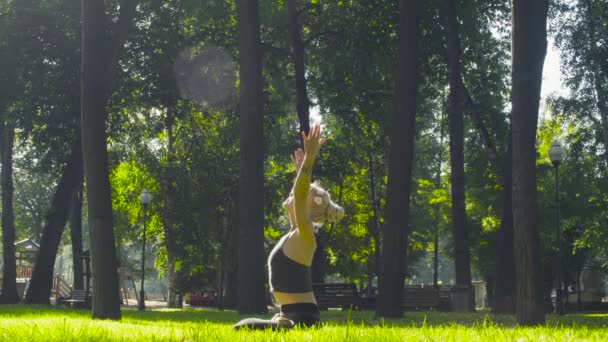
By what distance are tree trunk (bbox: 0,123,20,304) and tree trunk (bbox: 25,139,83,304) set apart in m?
3.71

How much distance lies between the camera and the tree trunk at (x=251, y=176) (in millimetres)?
16828

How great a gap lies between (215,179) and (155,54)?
9221mm

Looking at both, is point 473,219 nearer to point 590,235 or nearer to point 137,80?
point 590,235

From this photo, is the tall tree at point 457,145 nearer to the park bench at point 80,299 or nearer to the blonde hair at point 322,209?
the park bench at point 80,299

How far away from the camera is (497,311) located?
21328mm

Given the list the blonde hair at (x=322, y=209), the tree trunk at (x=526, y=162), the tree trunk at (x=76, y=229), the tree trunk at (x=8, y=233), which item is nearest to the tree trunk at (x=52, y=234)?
the tree trunk at (x=8, y=233)

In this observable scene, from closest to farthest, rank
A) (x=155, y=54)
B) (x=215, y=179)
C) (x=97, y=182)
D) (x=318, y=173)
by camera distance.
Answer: (x=97, y=182) → (x=155, y=54) → (x=318, y=173) → (x=215, y=179)

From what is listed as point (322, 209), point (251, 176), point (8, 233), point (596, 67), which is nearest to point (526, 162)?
point (322, 209)

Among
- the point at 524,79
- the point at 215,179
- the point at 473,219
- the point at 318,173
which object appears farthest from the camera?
the point at 473,219

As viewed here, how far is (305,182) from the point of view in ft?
20.5

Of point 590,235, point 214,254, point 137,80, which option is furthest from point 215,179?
point 590,235

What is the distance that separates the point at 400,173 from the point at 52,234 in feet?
52.5

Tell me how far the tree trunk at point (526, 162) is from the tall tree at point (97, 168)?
255 inches

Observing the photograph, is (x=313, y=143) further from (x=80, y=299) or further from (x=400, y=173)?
(x=80, y=299)
